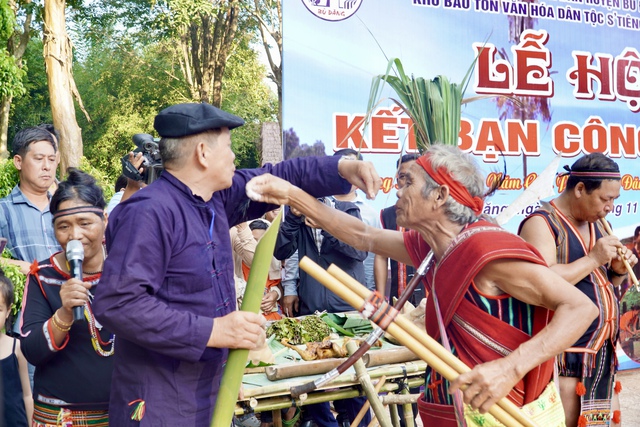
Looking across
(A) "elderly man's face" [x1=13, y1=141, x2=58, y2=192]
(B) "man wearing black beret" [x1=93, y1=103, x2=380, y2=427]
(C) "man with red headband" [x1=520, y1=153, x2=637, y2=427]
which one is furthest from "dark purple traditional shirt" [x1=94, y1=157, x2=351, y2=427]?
(A) "elderly man's face" [x1=13, y1=141, x2=58, y2=192]

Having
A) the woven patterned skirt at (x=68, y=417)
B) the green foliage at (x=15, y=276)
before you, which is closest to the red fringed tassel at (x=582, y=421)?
the woven patterned skirt at (x=68, y=417)

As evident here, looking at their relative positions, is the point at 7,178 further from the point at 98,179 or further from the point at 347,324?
the point at 98,179

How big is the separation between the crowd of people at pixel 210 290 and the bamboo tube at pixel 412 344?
0.17 feet

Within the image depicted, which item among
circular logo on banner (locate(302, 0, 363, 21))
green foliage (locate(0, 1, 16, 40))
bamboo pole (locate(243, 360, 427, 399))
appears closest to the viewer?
bamboo pole (locate(243, 360, 427, 399))

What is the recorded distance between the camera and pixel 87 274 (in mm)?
2924

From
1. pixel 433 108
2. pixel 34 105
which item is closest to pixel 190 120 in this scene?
pixel 433 108

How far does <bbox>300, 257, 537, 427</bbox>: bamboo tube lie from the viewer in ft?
6.94

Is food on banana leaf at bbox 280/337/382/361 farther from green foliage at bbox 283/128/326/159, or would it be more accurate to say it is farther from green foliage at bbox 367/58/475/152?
green foliage at bbox 283/128/326/159

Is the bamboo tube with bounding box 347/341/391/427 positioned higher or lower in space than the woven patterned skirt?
lower

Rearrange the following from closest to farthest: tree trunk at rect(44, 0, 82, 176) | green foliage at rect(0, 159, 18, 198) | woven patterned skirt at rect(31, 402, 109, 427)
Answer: woven patterned skirt at rect(31, 402, 109, 427), green foliage at rect(0, 159, 18, 198), tree trunk at rect(44, 0, 82, 176)

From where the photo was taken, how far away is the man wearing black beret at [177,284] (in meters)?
2.13

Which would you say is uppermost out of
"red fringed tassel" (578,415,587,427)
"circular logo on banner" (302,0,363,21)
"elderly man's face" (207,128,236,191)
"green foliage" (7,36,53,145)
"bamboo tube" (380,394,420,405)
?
"green foliage" (7,36,53,145)

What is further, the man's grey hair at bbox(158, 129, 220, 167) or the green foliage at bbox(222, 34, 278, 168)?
the green foliage at bbox(222, 34, 278, 168)

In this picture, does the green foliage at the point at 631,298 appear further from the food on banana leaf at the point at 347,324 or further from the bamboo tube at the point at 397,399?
the bamboo tube at the point at 397,399
